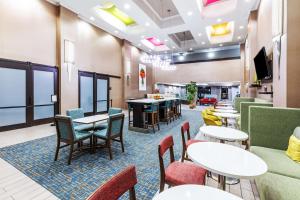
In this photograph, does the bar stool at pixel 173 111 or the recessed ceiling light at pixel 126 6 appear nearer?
the recessed ceiling light at pixel 126 6

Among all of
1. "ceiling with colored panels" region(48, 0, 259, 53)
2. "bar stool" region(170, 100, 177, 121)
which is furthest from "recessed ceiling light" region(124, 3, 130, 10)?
"bar stool" region(170, 100, 177, 121)

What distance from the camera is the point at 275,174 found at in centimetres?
168

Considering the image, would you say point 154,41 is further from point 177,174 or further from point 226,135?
point 177,174

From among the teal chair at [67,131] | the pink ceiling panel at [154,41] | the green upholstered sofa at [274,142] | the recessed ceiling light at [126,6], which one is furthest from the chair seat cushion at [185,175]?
the pink ceiling panel at [154,41]

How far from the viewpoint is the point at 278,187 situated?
4.79ft

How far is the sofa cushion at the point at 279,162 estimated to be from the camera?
1.71m

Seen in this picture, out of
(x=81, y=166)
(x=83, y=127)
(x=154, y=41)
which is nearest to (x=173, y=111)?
(x=83, y=127)

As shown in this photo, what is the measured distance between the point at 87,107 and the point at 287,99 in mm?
7789

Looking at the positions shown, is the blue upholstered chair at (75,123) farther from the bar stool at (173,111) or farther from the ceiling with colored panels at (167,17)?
the ceiling with colored panels at (167,17)

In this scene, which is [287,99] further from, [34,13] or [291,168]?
[34,13]

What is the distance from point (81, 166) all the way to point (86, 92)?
18.8ft

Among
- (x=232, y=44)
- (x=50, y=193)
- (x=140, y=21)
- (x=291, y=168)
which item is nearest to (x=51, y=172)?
(x=50, y=193)

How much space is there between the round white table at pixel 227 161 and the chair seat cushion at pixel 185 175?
232mm

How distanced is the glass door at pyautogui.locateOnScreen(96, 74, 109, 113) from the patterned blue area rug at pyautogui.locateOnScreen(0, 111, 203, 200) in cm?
454
